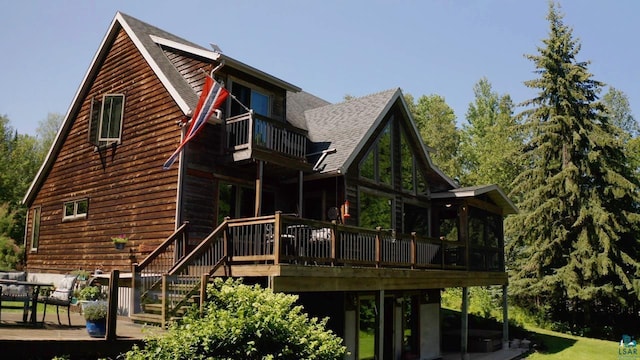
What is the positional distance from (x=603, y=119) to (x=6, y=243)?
31055mm

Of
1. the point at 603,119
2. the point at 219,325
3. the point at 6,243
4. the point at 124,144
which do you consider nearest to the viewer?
the point at 219,325

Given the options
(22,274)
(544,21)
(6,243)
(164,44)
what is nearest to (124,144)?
(164,44)

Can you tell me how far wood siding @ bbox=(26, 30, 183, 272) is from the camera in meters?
15.1

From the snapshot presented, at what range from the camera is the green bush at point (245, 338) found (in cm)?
758

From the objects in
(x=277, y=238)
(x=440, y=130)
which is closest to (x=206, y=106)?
(x=277, y=238)

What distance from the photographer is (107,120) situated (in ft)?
58.0

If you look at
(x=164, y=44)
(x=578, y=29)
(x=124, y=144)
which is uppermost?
(x=578, y=29)

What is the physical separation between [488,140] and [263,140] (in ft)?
115

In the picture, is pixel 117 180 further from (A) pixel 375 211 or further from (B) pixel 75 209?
(A) pixel 375 211

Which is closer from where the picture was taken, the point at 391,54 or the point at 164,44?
the point at 164,44

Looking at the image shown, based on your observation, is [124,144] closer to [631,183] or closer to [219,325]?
[219,325]

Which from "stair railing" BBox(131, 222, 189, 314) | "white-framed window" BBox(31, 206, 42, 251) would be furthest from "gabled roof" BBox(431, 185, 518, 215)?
"white-framed window" BBox(31, 206, 42, 251)

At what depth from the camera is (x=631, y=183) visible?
89.6ft

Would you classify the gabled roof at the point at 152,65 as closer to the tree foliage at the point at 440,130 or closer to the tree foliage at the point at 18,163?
the tree foliage at the point at 18,163
